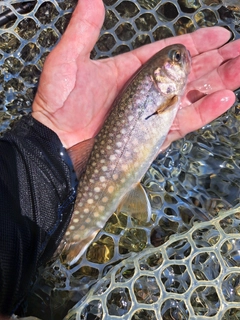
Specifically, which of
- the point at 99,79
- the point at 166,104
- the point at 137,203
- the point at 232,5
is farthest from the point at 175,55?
the point at 137,203

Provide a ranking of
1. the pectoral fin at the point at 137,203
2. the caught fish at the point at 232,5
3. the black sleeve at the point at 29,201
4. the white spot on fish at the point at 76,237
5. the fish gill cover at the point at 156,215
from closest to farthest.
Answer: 1. the fish gill cover at the point at 156,215
2. the black sleeve at the point at 29,201
3. the white spot on fish at the point at 76,237
4. the pectoral fin at the point at 137,203
5. the caught fish at the point at 232,5

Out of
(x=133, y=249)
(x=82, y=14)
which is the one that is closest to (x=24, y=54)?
(x=82, y=14)

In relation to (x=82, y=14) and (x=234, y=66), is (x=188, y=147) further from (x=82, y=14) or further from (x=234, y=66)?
(x=82, y=14)

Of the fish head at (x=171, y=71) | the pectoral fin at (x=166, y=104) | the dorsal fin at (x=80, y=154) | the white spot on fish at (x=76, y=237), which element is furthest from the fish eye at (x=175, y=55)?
the white spot on fish at (x=76, y=237)

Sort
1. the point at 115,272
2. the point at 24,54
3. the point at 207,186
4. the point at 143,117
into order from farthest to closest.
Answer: the point at 24,54, the point at 207,186, the point at 143,117, the point at 115,272

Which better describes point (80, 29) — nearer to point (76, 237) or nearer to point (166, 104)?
point (166, 104)

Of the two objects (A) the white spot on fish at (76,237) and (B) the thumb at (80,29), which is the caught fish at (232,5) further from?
(A) the white spot on fish at (76,237)
